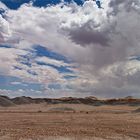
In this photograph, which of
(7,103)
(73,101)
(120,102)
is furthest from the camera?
(73,101)

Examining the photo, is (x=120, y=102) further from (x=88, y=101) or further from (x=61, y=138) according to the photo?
(x=61, y=138)

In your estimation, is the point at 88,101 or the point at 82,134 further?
the point at 88,101

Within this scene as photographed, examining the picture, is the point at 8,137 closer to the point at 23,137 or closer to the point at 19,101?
the point at 23,137

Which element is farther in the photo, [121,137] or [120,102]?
[120,102]

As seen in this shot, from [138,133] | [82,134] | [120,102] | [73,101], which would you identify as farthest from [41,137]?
[73,101]

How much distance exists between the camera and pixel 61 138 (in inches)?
1064

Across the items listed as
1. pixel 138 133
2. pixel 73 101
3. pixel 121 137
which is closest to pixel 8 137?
pixel 121 137

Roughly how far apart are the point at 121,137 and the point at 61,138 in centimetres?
498

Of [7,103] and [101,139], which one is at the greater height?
[7,103]

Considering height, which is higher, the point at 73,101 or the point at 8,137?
the point at 73,101

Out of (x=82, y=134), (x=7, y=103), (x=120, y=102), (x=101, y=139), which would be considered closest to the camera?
(x=101, y=139)

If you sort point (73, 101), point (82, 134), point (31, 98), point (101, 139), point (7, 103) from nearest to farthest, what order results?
point (101, 139)
point (82, 134)
point (7, 103)
point (73, 101)
point (31, 98)

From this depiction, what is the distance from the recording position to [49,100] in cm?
17575

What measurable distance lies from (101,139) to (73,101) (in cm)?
14123
